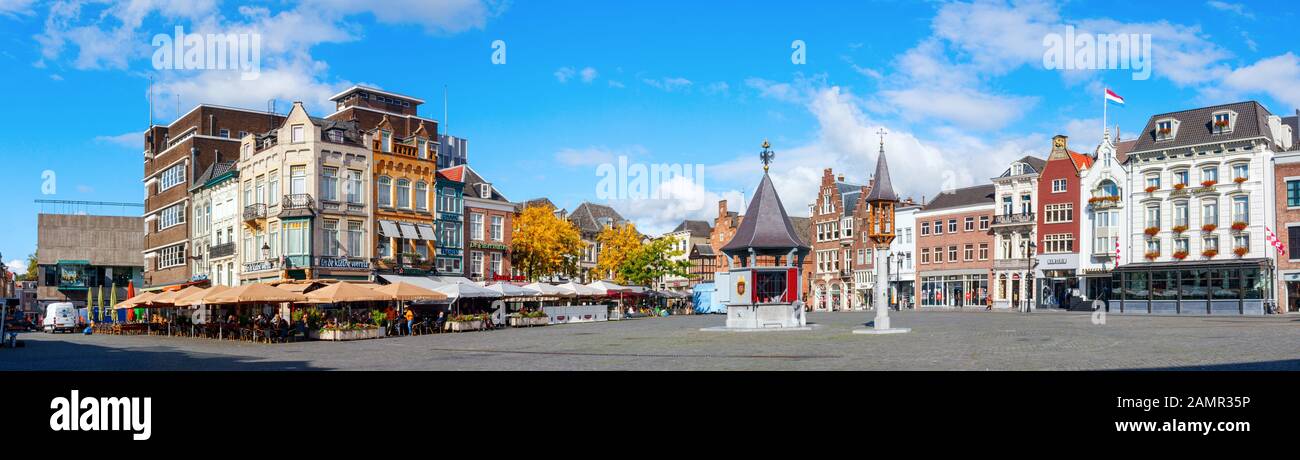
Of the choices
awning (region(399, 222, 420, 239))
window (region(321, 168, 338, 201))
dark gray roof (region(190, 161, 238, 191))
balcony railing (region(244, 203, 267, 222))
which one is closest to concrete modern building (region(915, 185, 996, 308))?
awning (region(399, 222, 420, 239))

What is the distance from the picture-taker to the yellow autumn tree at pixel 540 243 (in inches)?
2515

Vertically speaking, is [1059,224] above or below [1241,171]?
below

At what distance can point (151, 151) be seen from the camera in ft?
238

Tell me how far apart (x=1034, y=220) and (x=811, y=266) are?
25.4m

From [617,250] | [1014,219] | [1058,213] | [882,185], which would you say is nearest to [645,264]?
[617,250]

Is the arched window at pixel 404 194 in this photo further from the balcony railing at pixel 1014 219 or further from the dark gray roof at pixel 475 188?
the balcony railing at pixel 1014 219

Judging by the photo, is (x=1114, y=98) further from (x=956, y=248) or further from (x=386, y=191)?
(x=386, y=191)

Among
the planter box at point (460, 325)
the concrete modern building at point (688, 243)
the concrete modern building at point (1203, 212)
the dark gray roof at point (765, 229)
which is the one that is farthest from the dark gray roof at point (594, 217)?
the dark gray roof at point (765, 229)

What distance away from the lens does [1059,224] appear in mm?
69938

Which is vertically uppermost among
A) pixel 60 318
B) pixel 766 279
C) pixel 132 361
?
pixel 766 279

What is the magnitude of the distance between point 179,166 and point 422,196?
21.8 meters

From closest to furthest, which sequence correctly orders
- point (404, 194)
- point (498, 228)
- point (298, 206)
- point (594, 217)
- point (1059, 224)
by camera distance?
point (298, 206), point (404, 194), point (498, 228), point (1059, 224), point (594, 217)
